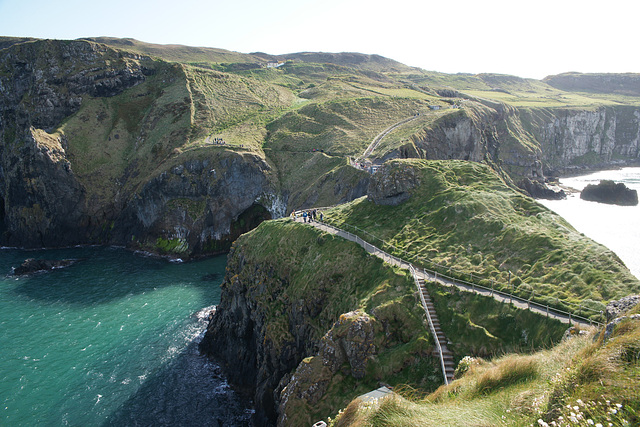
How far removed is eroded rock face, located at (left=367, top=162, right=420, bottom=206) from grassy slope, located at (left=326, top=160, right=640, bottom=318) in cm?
45

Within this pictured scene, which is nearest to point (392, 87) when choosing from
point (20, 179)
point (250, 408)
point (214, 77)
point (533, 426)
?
point (214, 77)

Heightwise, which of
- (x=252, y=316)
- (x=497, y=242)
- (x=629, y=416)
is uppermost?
(x=629, y=416)

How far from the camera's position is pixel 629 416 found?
28.6 feet

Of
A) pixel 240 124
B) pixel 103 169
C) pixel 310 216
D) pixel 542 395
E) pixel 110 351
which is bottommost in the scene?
pixel 110 351

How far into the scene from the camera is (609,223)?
7975cm

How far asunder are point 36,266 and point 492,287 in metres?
78.9

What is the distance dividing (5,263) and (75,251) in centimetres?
1221

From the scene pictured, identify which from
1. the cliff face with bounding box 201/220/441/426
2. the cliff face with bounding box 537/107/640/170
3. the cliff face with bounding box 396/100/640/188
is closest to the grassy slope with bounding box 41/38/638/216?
the cliff face with bounding box 396/100/640/188

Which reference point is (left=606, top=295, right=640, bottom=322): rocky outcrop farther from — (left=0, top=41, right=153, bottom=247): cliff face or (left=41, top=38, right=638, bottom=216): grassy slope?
(left=0, top=41, right=153, bottom=247): cliff face

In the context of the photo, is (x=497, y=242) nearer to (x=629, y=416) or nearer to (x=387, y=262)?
(x=387, y=262)

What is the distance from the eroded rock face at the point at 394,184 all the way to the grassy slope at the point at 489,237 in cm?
45

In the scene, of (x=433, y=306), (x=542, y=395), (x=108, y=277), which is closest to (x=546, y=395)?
(x=542, y=395)

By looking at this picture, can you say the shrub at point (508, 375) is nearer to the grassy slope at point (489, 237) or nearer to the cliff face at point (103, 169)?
the grassy slope at point (489, 237)

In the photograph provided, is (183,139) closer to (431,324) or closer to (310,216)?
(310,216)
